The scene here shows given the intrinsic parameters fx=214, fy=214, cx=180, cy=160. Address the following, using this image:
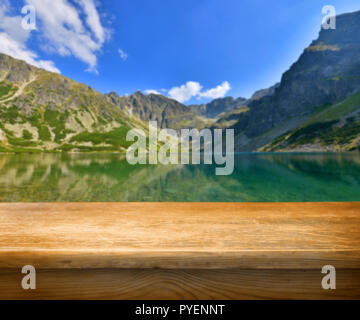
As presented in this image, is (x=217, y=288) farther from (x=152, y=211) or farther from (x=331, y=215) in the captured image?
(x=331, y=215)

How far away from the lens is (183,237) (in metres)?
1.82

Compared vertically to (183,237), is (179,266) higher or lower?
lower

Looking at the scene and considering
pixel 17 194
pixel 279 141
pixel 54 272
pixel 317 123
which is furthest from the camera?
pixel 279 141

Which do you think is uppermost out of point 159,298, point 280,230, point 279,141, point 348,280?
point 279,141

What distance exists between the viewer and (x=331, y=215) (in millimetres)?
2434

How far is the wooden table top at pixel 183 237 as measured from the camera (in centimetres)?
150

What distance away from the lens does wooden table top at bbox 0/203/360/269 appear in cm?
150

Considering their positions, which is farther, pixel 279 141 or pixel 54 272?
pixel 279 141

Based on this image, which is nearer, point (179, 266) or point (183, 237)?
point (179, 266)

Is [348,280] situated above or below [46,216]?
below

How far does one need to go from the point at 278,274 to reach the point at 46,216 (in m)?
2.45

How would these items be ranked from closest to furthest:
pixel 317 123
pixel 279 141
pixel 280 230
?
1. pixel 280 230
2. pixel 317 123
3. pixel 279 141

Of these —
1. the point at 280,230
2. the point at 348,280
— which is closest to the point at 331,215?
the point at 280,230

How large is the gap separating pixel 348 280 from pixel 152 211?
1.98 metres
